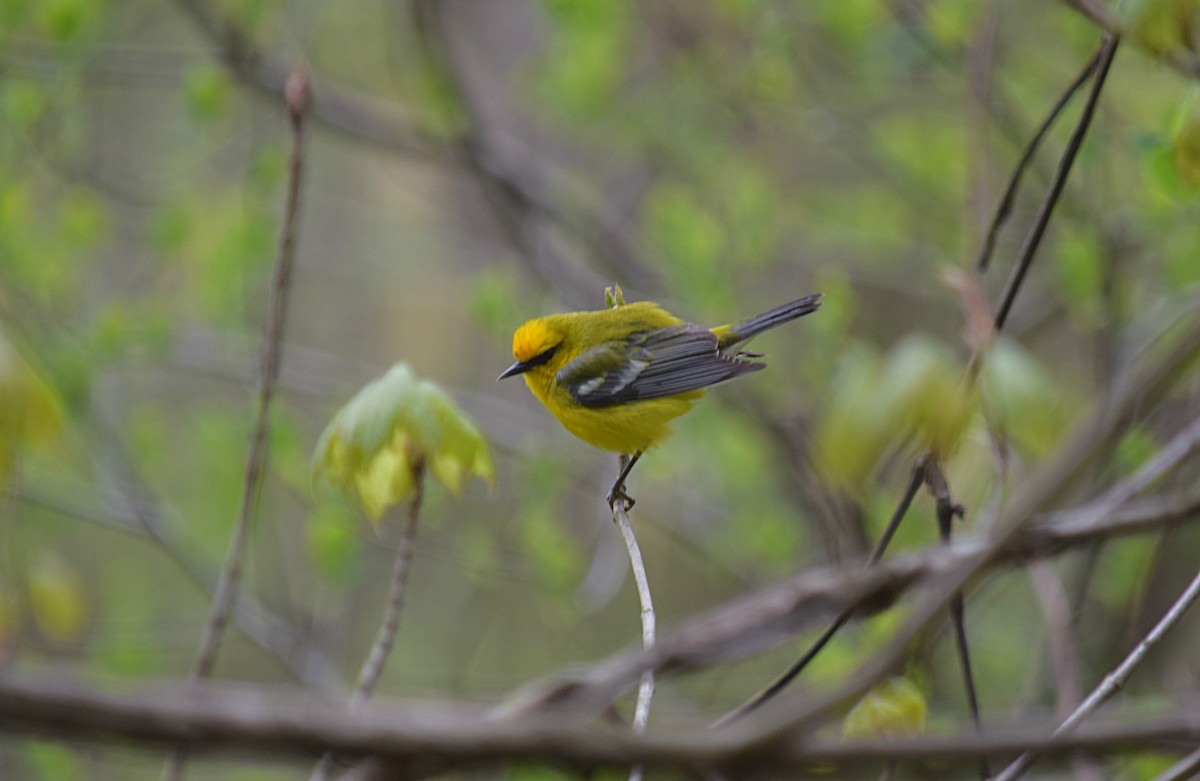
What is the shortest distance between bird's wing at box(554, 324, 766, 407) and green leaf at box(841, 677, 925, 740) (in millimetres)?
1410

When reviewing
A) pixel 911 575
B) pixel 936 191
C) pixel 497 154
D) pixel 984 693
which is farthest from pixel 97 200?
pixel 911 575

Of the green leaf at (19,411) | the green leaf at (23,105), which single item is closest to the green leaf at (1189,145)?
the green leaf at (19,411)

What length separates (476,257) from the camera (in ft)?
26.0

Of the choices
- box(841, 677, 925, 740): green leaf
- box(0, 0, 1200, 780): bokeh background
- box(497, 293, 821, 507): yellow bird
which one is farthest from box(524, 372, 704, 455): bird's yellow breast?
box(841, 677, 925, 740): green leaf

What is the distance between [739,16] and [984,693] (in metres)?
3.24

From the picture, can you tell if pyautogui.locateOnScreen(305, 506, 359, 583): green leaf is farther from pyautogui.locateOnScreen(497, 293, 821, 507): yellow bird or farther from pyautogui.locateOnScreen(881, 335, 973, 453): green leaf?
pyautogui.locateOnScreen(881, 335, 973, 453): green leaf

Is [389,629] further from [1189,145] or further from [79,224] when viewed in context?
[79,224]

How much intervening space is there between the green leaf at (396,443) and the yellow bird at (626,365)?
1247mm

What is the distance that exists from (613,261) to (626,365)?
2300 millimetres

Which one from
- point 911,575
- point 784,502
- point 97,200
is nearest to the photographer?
point 911,575

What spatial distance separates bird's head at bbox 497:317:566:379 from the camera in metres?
3.05

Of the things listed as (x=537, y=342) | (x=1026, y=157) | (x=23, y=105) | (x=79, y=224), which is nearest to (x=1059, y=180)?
(x=1026, y=157)

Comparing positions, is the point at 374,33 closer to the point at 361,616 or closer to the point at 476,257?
the point at 476,257

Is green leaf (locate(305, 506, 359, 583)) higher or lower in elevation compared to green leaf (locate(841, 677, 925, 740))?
higher
